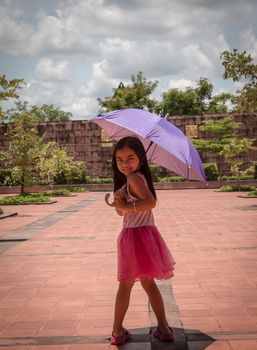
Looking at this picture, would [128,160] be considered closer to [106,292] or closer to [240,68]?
[106,292]

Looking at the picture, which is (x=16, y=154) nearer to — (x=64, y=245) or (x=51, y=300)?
(x=64, y=245)

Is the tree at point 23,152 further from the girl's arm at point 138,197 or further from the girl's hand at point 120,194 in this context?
the girl's arm at point 138,197

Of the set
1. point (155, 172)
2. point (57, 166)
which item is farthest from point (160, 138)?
point (155, 172)

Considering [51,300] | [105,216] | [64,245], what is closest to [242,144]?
[105,216]

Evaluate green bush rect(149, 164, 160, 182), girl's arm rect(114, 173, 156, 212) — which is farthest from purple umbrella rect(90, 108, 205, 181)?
green bush rect(149, 164, 160, 182)

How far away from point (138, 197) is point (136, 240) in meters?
0.31

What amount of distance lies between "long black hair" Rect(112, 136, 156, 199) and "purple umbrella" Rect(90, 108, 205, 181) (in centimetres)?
7

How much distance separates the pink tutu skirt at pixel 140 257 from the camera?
3.09 meters

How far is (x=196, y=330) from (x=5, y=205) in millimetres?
14763

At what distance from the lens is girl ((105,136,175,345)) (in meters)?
3.07

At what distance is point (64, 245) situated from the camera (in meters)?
7.37

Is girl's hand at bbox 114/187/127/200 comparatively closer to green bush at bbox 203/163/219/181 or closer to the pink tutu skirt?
the pink tutu skirt

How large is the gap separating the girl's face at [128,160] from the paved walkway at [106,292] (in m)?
1.27

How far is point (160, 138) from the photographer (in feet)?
10.5
